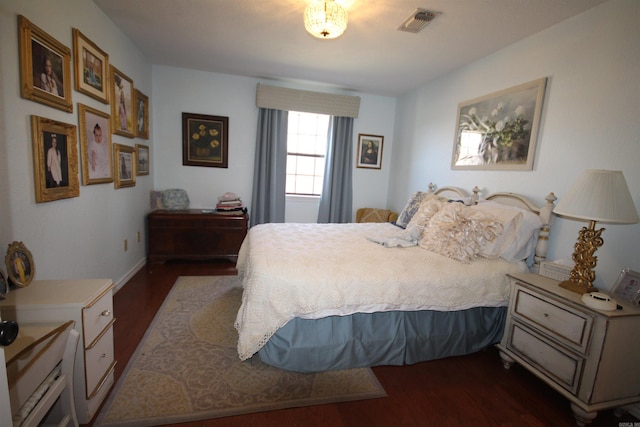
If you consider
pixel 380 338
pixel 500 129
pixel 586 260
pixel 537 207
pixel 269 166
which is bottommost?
pixel 380 338

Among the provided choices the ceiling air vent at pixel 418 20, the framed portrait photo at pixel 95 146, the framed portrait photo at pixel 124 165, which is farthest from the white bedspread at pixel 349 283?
the ceiling air vent at pixel 418 20

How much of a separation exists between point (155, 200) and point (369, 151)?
3184 mm

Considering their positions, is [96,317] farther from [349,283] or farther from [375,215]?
[375,215]

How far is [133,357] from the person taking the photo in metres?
1.95

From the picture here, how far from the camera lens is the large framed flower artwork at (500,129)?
245 centimetres

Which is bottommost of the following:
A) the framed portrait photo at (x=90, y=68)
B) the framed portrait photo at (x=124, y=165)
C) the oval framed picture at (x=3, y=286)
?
the oval framed picture at (x=3, y=286)

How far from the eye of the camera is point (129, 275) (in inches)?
128

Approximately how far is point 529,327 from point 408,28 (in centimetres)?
242

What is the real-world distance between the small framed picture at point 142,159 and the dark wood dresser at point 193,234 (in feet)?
1.74

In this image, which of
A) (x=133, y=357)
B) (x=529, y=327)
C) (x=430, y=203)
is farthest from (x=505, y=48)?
(x=133, y=357)

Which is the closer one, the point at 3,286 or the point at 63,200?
the point at 3,286

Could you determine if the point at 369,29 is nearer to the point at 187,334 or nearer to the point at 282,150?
the point at 282,150

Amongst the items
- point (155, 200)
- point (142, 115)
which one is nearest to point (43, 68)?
point (142, 115)

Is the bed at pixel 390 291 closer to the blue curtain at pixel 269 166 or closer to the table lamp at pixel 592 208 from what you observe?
the table lamp at pixel 592 208
